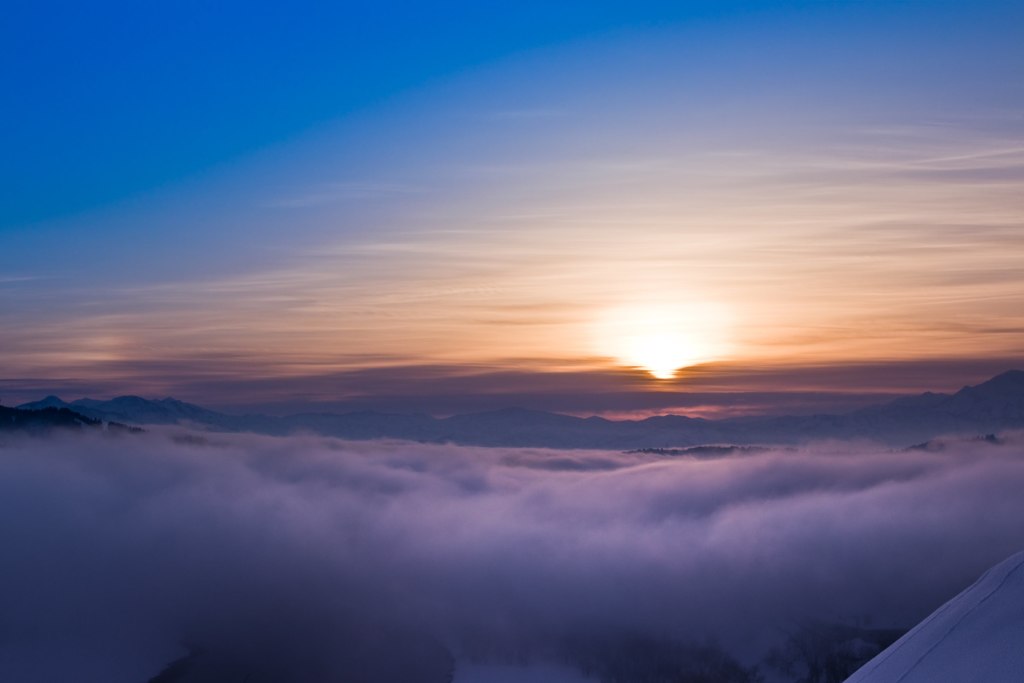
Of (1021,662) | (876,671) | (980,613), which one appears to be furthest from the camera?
(876,671)

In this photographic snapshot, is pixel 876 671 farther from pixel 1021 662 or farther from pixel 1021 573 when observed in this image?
pixel 1021 662

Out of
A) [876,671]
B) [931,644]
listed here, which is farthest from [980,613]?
[876,671]

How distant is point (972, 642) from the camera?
15.2 meters

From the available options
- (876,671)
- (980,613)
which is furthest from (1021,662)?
(876,671)

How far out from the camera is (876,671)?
17.4 metres

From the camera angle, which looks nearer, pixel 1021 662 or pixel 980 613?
pixel 1021 662

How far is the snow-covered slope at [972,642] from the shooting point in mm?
13781

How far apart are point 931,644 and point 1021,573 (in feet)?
A: 7.61

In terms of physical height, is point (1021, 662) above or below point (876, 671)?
above

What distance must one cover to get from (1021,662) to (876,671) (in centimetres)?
448

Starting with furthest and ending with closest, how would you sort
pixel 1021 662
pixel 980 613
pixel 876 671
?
pixel 876 671 → pixel 980 613 → pixel 1021 662

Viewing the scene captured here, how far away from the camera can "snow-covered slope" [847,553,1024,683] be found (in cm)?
1378

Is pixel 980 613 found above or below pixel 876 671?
above

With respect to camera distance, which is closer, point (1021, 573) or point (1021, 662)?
point (1021, 662)
